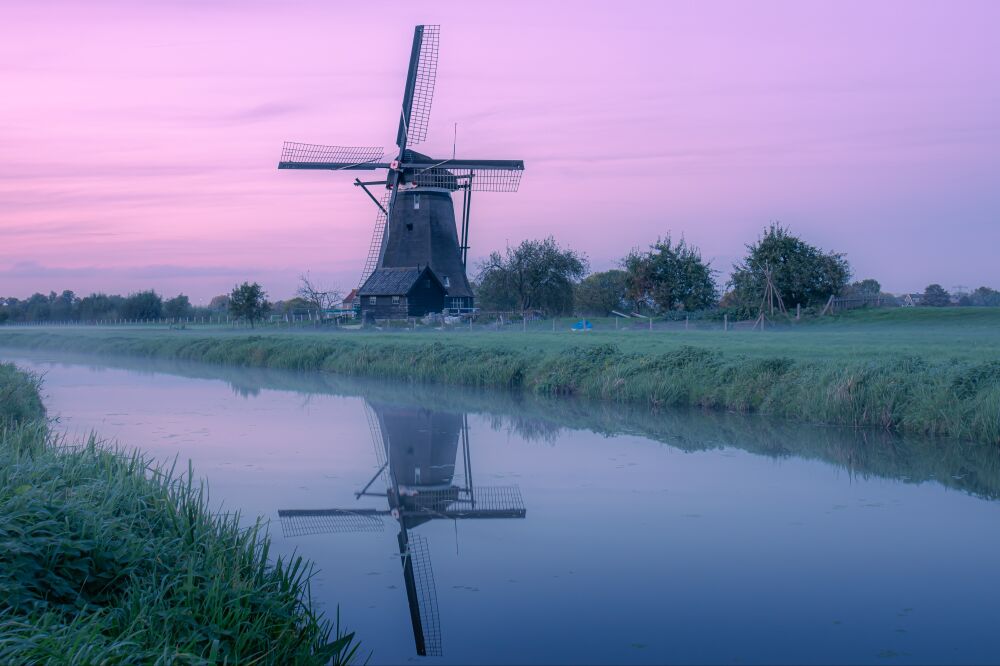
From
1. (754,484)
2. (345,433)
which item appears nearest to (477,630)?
(754,484)

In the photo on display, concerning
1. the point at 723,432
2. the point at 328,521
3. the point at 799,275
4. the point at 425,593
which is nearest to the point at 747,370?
the point at 723,432

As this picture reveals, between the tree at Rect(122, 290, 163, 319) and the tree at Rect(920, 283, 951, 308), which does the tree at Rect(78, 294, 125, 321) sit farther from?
the tree at Rect(920, 283, 951, 308)

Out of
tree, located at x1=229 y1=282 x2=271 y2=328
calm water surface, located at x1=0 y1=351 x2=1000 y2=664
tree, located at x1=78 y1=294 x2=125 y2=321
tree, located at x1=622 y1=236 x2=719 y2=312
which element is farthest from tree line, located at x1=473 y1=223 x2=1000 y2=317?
tree, located at x1=78 y1=294 x2=125 y2=321

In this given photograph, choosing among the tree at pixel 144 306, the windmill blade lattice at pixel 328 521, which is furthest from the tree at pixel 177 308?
the windmill blade lattice at pixel 328 521

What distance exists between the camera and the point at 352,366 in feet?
81.6

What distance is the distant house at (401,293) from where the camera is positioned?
3884 centimetres

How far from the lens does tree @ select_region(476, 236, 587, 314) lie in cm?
5081

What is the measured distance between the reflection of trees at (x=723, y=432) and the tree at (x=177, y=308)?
5463cm

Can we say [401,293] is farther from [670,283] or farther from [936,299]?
[936,299]

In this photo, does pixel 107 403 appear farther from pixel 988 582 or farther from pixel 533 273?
pixel 533 273

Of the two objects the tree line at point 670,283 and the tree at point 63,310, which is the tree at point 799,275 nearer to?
the tree line at point 670,283

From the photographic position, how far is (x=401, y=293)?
3847 centimetres

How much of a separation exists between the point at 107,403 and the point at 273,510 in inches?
462

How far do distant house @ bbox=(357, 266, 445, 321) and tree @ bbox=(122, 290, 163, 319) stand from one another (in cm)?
3877
